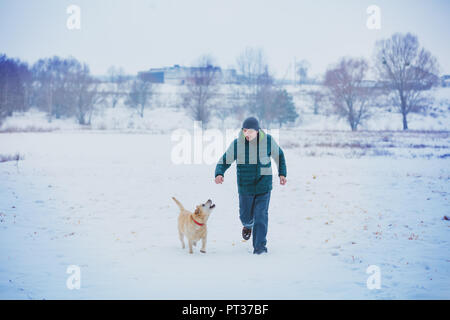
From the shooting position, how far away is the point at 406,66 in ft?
148

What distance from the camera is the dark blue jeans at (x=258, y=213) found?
17.5 ft

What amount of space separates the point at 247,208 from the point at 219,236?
50.5 inches

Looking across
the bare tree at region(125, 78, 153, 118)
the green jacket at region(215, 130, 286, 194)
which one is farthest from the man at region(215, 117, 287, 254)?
the bare tree at region(125, 78, 153, 118)

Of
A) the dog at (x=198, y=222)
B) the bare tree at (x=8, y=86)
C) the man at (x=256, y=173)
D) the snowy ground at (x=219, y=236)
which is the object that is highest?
the bare tree at (x=8, y=86)

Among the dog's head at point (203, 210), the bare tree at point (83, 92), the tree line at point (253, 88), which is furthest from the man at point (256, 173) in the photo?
the bare tree at point (83, 92)

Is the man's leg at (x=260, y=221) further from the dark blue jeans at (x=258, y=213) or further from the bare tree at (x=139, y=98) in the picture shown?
the bare tree at (x=139, y=98)

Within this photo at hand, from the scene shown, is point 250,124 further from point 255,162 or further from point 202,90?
point 202,90

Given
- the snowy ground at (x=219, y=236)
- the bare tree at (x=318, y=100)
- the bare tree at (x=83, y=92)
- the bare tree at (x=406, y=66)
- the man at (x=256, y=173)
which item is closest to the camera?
the snowy ground at (x=219, y=236)

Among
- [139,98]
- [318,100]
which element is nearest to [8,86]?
[139,98]

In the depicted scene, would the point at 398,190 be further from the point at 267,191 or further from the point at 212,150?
the point at 212,150

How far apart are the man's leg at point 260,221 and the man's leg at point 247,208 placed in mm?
88

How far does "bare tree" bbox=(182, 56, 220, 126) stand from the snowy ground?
35.1 meters
